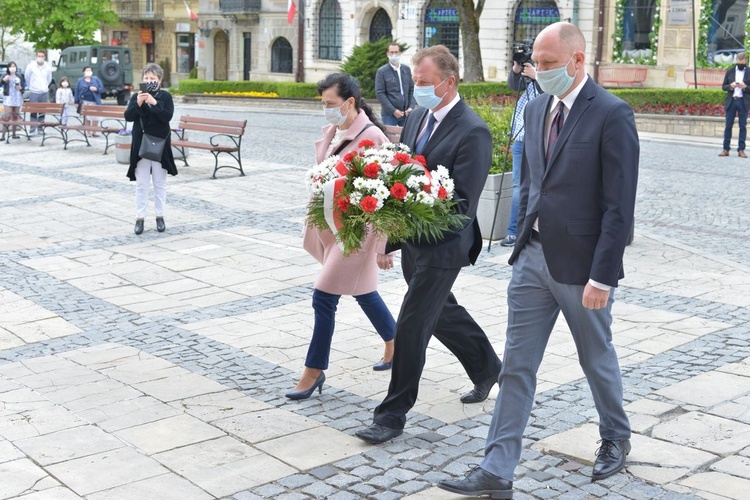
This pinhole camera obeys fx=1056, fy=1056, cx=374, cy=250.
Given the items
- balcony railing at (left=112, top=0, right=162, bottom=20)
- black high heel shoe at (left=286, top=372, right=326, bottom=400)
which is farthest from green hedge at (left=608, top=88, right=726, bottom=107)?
balcony railing at (left=112, top=0, right=162, bottom=20)

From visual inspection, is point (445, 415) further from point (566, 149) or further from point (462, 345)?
point (566, 149)

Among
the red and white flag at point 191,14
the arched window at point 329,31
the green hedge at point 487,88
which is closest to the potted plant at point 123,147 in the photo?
the green hedge at point 487,88

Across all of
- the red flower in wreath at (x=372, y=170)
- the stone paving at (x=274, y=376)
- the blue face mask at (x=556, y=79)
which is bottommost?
the stone paving at (x=274, y=376)

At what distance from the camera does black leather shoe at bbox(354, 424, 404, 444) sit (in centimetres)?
530

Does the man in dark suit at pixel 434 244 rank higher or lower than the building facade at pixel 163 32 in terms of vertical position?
lower

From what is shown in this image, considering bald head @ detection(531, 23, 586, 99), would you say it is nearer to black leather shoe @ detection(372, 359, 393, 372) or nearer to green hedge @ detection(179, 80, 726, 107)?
black leather shoe @ detection(372, 359, 393, 372)

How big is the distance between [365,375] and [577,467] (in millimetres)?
1832

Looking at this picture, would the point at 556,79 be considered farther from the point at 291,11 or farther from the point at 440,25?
the point at 291,11

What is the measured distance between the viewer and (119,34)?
60.4 m

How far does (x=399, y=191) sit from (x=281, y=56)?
144ft

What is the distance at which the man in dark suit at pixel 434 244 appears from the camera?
5273 mm

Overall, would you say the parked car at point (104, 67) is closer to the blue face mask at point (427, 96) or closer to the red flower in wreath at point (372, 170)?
the blue face mask at point (427, 96)

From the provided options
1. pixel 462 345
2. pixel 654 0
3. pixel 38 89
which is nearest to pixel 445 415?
pixel 462 345

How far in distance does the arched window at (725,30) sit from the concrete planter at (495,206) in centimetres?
2225
